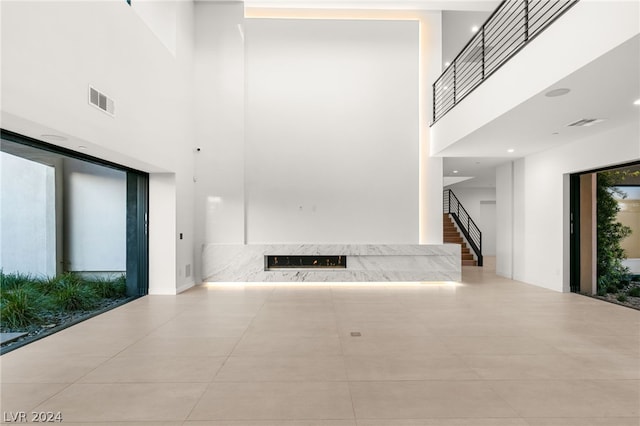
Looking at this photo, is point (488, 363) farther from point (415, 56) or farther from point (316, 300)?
point (415, 56)

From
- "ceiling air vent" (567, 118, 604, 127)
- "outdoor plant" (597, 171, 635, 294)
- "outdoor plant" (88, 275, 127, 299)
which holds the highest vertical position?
"ceiling air vent" (567, 118, 604, 127)

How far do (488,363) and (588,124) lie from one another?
4418mm

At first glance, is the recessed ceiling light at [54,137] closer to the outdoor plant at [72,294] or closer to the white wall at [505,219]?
the outdoor plant at [72,294]

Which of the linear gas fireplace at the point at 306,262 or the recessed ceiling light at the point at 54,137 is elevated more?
the recessed ceiling light at the point at 54,137

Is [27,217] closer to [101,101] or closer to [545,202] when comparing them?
[101,101]

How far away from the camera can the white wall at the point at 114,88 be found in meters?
3.29

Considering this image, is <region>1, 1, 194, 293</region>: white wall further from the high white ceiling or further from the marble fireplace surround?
the high white ceiling

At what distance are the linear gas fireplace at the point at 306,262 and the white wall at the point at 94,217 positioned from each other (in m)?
3.09

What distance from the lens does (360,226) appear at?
8234 mm

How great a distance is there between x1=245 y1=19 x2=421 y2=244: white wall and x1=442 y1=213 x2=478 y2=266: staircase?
4151mm

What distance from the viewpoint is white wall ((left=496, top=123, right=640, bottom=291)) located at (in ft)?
19.2

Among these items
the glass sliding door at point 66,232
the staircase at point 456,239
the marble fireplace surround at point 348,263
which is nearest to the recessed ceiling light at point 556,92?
the marble fireplace surround at point 348,263

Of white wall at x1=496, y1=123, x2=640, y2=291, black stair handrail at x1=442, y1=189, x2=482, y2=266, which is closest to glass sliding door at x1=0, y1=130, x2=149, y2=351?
white wall at x1=496, y1=123, x2=640, y2=291

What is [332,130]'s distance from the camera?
827 cm
